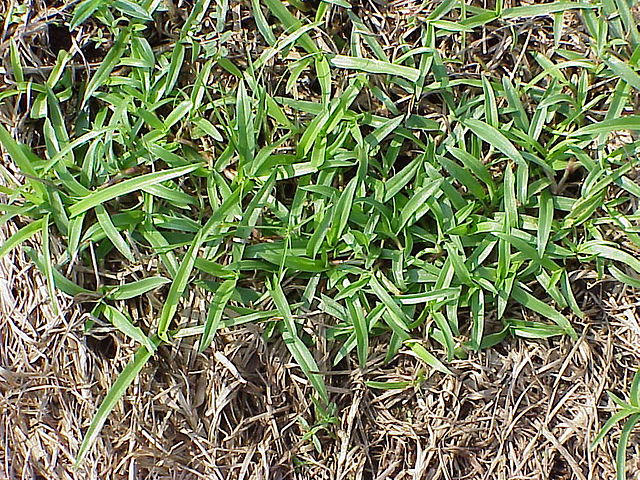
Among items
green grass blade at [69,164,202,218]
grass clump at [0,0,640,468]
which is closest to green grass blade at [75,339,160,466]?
grass clump at [0,0,640,468]

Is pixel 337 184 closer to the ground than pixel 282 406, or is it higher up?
higher up

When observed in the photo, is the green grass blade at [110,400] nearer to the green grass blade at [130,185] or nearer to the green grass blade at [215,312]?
the green grass blade at [215,312]

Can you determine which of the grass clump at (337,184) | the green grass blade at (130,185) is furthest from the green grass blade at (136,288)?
the green grass blade at (130,185)

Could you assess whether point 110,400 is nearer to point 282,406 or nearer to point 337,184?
point 282,406

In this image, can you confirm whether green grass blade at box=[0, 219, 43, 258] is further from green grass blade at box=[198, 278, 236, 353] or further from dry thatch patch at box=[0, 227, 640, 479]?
green grass blade at box=[198, 278, 236, 353]

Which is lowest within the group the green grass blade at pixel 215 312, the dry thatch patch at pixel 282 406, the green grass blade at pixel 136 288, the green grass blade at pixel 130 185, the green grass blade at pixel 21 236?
the dry thatch patch at pixel 282 406

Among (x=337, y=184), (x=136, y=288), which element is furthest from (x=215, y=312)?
(x=337, y=184)

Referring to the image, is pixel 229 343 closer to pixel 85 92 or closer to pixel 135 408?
pixel 135 408
